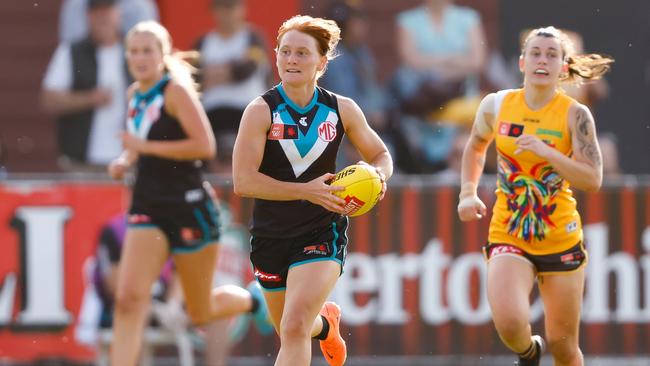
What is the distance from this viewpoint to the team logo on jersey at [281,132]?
25.3 ft

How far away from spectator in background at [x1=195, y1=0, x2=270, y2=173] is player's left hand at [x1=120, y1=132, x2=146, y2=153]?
344cm

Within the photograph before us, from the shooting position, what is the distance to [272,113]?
773 cm

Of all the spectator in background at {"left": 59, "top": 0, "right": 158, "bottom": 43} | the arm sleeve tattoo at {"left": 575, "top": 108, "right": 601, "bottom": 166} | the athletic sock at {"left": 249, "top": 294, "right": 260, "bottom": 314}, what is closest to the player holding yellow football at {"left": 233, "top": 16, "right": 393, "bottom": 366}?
the arm sleeve tattoo at {"left": 575, "top": 108, "right": 601, "bottom": 166}

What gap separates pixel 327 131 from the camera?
7.84 meters

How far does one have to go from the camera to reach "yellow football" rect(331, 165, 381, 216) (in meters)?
7.41

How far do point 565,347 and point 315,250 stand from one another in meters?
1.73

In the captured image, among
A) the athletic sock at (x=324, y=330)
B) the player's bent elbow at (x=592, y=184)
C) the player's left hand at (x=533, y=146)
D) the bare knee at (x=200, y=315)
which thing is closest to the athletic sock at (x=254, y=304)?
the bare knee at (x=200, y=315)

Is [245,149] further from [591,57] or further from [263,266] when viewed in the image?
[591,57]

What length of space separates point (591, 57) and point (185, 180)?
9.88 ft

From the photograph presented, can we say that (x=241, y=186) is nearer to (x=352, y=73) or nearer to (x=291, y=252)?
(x=291, y=252)

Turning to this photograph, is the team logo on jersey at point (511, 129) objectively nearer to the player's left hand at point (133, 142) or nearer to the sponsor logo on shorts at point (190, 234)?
the sponsor logo on shorts at point (190, 234)

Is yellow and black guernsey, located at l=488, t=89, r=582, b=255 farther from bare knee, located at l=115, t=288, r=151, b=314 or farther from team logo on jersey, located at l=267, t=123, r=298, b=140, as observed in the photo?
bare knee, located at l=115, t=288, r=151, b=314

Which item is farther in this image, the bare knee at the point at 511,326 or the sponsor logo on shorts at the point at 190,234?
the sponsor logo on shorts at the point at 190,234

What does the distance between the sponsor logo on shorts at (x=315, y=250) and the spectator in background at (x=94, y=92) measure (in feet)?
18.4
